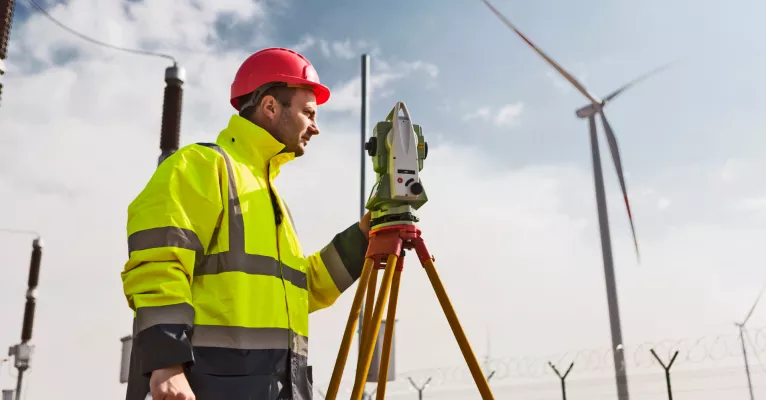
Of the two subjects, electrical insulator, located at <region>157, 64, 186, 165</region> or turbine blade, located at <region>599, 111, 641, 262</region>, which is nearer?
electrical insulator, located at <region>157, 64, 186, 165</region>

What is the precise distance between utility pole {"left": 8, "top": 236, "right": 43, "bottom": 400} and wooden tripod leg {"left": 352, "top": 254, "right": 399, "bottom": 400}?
48.4 feet

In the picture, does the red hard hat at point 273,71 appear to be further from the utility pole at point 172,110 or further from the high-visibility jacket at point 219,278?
the utility pole at point 172,110

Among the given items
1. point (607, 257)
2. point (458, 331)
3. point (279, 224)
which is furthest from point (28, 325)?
point (458, 331)

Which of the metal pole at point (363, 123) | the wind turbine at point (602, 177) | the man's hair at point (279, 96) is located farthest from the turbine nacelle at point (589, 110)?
the man's hair at point (279, 96)

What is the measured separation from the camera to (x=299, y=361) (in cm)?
262

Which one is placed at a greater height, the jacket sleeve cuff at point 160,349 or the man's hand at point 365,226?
the man's hand at point 365,226

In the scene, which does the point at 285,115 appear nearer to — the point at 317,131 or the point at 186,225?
the point at 317,131

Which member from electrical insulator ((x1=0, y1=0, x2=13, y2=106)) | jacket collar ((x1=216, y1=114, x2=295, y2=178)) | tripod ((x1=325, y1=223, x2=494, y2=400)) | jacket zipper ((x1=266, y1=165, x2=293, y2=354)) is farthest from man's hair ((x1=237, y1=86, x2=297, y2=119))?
electrical insulator ((x1=0, y1=0, x2=13, y2=106))

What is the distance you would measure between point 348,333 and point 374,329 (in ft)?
0.51

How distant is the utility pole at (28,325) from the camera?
48.2ft

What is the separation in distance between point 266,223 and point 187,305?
595 mm

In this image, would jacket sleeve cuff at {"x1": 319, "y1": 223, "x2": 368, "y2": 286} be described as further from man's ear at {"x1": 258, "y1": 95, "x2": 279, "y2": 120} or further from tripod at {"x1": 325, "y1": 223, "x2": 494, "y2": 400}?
man's ear at {"x1": 258, "y1": 95, "x2": 279, "y2": 120}

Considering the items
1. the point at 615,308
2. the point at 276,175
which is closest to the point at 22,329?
the point at 615,308

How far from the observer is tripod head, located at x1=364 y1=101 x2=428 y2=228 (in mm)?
Answer: 3279
